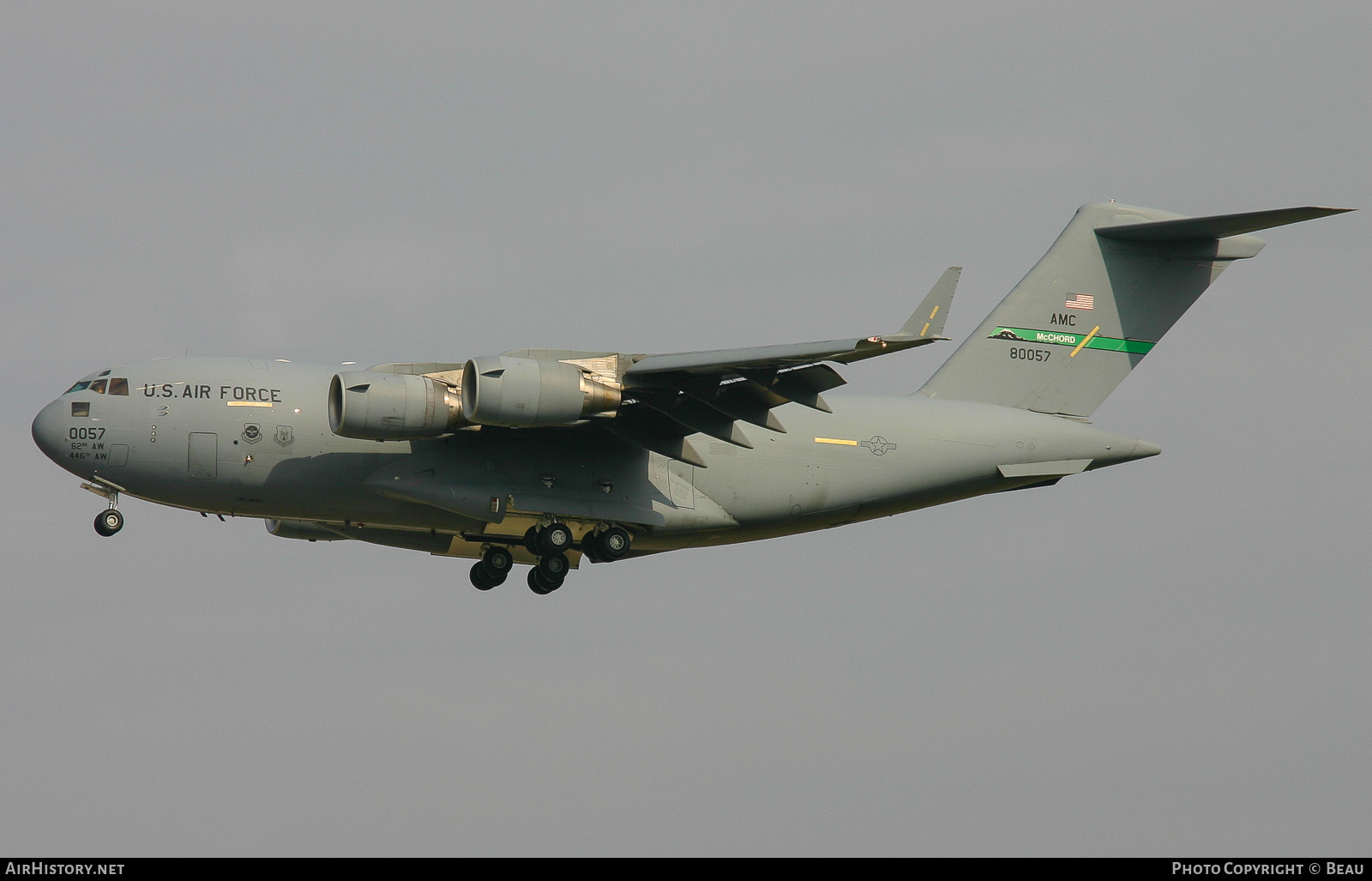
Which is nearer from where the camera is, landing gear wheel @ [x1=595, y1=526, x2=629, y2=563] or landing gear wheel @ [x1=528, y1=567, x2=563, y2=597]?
landing gear wheel @ [x1=595, y1=526, x2=629, y2=563]

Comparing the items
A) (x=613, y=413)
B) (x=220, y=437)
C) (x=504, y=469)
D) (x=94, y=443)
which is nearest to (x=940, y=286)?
(x=613, y=413)

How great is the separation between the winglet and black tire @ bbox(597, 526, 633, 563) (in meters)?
4.18

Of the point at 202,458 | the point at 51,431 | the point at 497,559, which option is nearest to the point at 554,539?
the point at 497,559

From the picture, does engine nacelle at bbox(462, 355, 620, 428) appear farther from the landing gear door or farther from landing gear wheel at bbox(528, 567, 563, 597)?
landing gear wheel at bbox(528, 567, 563, 597)

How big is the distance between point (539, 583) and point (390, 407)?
362 centimetres

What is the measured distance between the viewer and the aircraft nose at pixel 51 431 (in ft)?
53.7

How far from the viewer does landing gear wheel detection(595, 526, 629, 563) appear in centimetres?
1777

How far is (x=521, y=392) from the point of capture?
52.1ft

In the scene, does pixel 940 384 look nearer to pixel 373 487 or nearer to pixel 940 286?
pixel 940 286

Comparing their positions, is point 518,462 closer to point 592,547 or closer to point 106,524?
point 592,547

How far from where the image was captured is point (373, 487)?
16.8 meters

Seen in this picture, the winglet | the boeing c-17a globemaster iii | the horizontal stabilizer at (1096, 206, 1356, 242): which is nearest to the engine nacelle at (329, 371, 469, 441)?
the boeing c-17a globemaster iii

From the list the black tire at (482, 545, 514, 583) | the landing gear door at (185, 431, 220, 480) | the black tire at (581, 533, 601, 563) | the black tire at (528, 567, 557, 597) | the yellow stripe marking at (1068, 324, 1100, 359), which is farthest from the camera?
the yellow stripe marking at (1068, 324, 1100, 359)

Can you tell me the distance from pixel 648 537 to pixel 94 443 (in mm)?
5962
